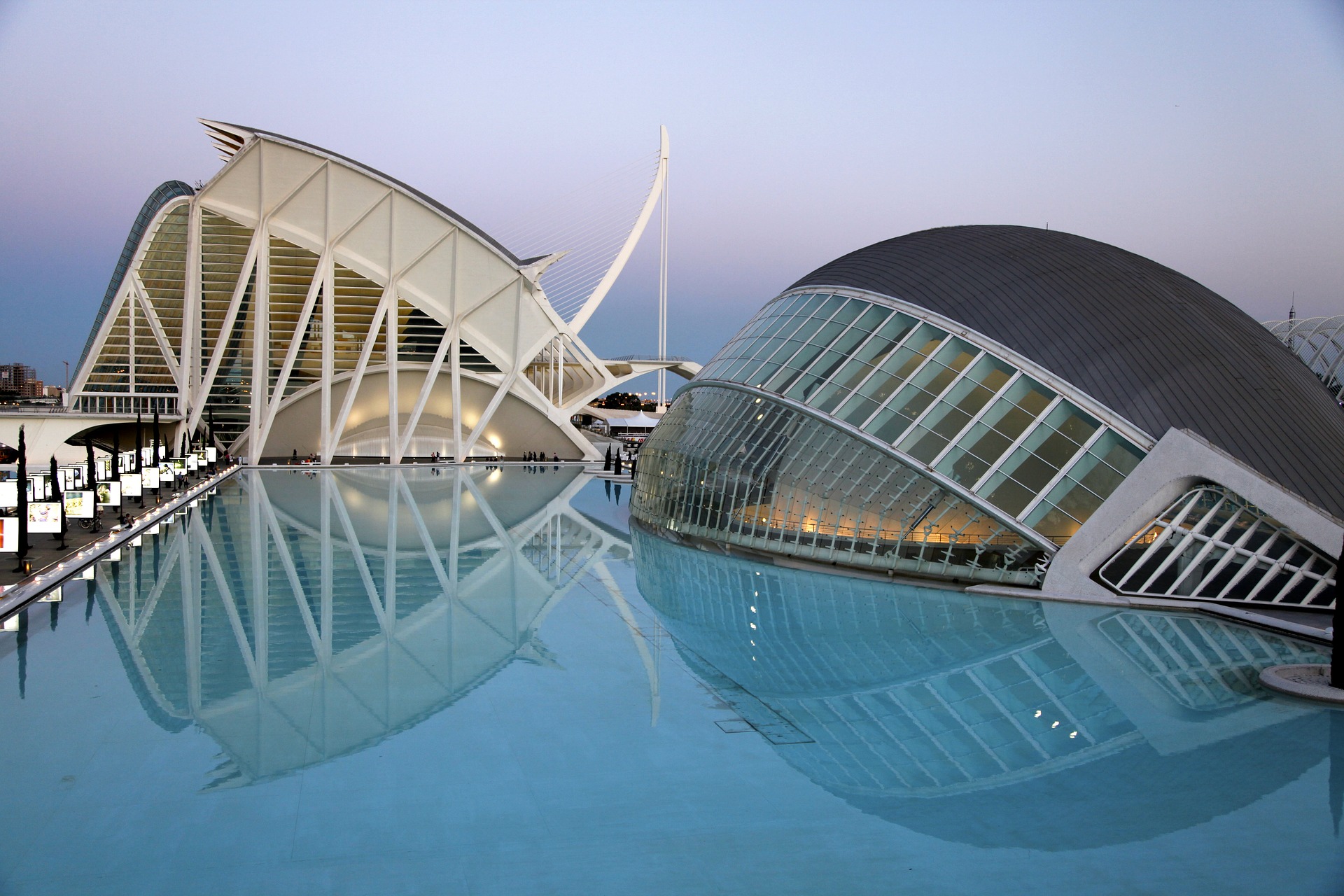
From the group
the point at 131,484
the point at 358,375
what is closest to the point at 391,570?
the point at 131,484

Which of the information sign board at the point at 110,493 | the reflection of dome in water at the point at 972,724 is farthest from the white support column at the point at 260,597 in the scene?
the reflection of dome in water at the point at 972,724

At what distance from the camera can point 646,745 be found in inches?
356

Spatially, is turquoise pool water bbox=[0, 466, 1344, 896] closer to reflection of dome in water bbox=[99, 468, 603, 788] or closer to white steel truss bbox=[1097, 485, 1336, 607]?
reflection of dome in water bbox=[99, 468, 603, 788]

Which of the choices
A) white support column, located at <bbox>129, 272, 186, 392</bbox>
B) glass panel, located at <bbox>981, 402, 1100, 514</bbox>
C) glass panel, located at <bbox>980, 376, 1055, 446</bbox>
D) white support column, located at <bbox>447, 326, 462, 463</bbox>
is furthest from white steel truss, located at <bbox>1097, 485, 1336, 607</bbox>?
white support column, located at <bbox>129, 272, 186, 392</bbox>

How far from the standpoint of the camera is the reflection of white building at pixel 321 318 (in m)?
47.2

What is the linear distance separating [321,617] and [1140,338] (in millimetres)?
13311

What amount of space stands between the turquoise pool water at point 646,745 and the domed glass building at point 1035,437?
1.19 meters

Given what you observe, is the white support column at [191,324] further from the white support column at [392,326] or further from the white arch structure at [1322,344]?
the white arch structure at [1322,344]

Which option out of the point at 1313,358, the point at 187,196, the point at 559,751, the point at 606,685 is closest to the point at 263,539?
the point at 606,685

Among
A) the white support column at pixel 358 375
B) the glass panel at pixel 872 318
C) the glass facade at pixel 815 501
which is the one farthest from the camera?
the white support column at pixel 358 375

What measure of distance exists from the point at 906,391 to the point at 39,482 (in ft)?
59.6

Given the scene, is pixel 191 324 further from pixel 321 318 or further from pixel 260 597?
pixel 260 597

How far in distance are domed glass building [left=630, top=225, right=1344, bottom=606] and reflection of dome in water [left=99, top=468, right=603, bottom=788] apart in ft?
14.9

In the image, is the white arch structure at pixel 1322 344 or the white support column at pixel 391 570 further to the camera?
the white arch structure at pixel 1322 344
